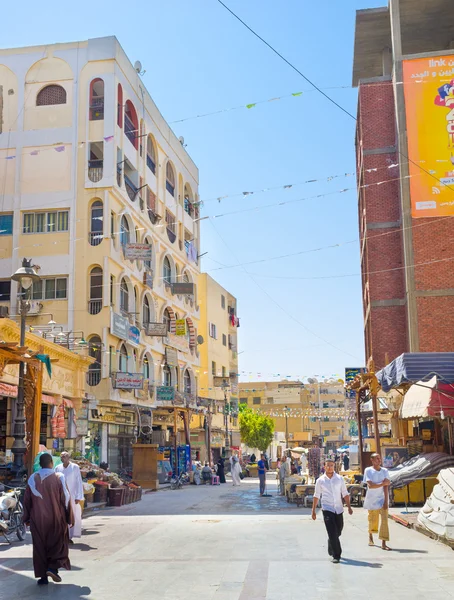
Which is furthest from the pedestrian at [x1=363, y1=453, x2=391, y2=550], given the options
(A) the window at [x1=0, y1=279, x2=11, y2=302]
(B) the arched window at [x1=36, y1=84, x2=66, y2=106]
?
(B) the arched window at [x1=36, y1=84, x2=66, y2=106]

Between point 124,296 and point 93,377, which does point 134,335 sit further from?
point 93,377

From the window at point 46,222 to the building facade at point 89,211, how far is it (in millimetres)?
51

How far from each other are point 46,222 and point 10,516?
84.9ft

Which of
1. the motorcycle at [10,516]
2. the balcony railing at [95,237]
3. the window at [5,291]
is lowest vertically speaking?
the motorcycle at [10,516]

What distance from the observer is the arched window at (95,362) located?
35875 millimetres

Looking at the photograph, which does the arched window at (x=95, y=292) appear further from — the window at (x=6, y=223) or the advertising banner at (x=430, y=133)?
the advertising banner at (x=430, y=133)

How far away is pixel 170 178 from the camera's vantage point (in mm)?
50094

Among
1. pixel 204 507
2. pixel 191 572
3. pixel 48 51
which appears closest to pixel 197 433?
pixel 48 51

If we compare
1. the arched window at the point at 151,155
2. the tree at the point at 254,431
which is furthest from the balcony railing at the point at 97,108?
the tree at the point at 254,431

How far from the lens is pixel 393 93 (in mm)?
38000

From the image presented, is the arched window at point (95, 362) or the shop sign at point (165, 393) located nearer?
the arched window at point (95, 362)

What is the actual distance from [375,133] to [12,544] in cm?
3015

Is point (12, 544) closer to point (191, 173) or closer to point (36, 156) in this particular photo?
point (36, 156)

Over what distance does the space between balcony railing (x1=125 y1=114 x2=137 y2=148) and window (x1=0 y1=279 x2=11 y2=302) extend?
10.2 metres
